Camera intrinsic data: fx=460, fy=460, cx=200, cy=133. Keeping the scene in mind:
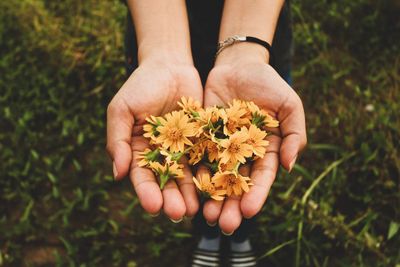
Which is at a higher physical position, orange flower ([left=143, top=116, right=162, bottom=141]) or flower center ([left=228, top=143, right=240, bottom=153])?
orange flower ([left=143, top=116, right=162, bottom=141])

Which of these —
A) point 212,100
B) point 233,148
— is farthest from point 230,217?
point 212,100

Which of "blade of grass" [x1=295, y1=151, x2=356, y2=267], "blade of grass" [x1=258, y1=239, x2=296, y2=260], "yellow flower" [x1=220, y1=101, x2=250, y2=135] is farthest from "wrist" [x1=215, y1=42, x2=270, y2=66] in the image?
"blade of grass" [x1=258, y1=239, x2=296, y2=260]

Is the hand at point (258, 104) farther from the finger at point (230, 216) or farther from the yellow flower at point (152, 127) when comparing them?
the yellow flower at point (152, 127)

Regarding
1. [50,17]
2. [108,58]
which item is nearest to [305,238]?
[108,58]

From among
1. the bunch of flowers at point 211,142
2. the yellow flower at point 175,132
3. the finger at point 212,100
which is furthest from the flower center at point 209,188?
the finger at point 212,100

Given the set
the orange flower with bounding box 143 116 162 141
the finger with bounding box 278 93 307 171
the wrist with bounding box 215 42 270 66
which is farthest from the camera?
A: the wrist with bounding box 215 42 270 66

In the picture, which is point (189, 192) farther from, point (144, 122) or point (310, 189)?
point (310, 189)

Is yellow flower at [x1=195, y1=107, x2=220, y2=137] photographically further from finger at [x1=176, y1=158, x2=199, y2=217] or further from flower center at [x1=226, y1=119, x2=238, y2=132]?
finger at [x1=176, y1=158, x2=199, y2=217]
